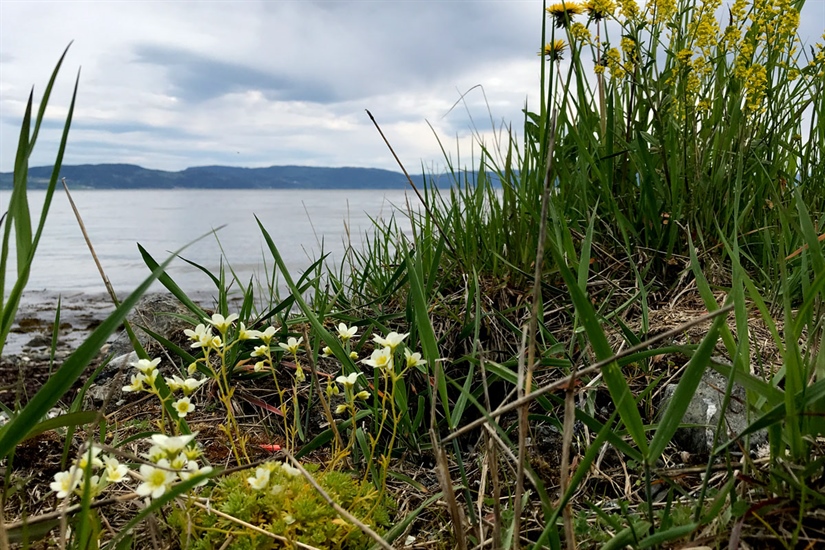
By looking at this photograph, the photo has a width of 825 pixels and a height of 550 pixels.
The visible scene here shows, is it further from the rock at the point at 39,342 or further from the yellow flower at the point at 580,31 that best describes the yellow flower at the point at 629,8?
the rock at the point at 39,342

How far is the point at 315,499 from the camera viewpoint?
1.31 m

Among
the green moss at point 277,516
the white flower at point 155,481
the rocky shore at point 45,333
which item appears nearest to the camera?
the white flower at point 155,481

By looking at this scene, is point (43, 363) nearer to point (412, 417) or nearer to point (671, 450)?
point (412, 417)

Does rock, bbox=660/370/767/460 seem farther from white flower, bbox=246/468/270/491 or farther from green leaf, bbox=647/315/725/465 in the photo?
white flower, bbox=246/468/270/491

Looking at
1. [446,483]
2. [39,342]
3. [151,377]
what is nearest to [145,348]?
[151,377]

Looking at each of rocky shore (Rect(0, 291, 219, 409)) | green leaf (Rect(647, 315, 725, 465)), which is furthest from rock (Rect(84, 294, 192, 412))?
green leaf (Rect(647, 315, 725, 465))

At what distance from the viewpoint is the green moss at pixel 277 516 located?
4.07 feet

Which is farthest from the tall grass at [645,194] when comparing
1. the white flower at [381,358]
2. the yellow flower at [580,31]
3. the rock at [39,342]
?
the rock at [39,342]

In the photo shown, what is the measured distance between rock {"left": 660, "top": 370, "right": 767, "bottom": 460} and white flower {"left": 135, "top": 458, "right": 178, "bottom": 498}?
126cm

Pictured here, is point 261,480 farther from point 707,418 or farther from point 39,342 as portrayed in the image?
point 39,342

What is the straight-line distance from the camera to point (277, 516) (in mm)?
1303

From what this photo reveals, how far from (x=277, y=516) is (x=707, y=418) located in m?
1.23

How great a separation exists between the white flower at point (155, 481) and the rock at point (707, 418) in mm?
1262

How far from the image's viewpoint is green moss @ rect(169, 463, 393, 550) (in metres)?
1.24
